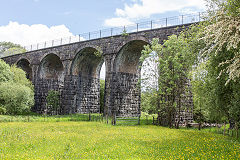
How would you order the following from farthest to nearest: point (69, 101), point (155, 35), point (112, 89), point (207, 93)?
point (69, 101) < point (112, 89) < point (155, 35) < point (207, 93)

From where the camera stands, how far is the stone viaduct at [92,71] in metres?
24.2

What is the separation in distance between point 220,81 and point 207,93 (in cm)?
200

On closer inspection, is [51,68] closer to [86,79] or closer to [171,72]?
[86,79]

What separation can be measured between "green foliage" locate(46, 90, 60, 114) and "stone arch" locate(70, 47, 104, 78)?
591 cm

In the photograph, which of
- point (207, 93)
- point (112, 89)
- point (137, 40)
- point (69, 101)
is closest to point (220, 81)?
point (207, 93)

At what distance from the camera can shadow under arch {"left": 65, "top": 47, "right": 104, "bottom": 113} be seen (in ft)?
95.3

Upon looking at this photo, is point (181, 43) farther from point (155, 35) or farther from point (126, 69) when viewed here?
point (126, 69)

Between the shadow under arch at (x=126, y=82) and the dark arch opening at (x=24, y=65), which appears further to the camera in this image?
the dark arch opening at (x=24, y=65)

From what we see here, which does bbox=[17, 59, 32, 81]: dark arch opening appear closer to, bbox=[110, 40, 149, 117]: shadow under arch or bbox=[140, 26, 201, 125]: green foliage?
bbox=[110, 40, 149, 117]: shadow under arch

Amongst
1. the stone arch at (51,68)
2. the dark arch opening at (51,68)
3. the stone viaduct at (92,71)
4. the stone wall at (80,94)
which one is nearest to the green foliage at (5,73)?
the stone viaduct at (92,71)

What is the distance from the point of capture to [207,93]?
1495 centimetres

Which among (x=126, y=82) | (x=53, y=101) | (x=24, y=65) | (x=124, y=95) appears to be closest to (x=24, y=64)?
(x=24, y=65)

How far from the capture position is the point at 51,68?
34906 mm

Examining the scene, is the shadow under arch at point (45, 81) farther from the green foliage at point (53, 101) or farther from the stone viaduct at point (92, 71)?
the green foliage at point (53, 101)
